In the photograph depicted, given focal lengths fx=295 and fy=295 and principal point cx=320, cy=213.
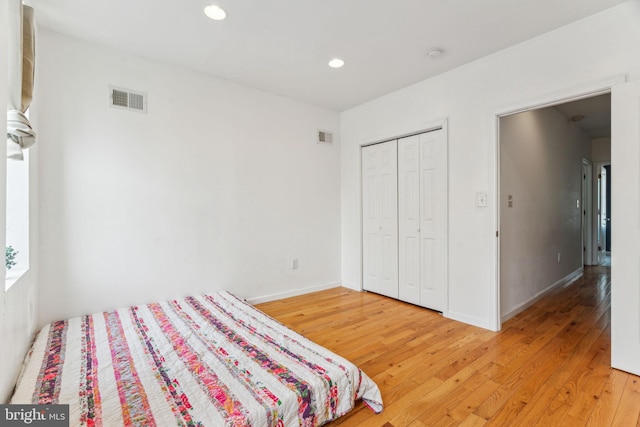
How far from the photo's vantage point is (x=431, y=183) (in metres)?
3.34

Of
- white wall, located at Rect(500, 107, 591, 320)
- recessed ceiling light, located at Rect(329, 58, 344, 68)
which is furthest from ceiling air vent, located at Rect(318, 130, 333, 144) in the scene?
white wall, located at Rect(500, 107, 591, 320)

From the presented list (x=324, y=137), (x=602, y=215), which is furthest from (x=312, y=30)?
(x=602, y=215)

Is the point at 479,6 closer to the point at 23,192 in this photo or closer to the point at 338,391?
the point at 338,391

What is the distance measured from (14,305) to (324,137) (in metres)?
3.52

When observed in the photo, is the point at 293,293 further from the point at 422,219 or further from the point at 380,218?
the point at 422,219

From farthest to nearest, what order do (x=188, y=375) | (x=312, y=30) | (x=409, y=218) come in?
(x=409, y=218)
(x=312, y=30)
(x=188, y=375)

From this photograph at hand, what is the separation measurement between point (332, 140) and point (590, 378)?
3601 mm

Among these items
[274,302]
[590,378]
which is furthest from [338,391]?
A: [274,302]

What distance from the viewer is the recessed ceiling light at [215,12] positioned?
7.04ft

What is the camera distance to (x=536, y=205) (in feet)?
12.0

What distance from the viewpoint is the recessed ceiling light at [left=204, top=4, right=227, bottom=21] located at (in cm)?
→ 215

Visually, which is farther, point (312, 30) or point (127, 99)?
point (127, 99)

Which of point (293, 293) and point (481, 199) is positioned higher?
point (481, 199)

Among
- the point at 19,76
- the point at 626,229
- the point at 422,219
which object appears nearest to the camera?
the point at 19,76
